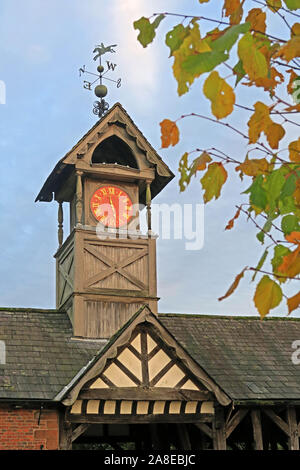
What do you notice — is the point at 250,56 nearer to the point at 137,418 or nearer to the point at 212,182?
the point at 212,182

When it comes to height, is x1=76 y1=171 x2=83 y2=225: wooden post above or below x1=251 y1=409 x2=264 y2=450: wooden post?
above

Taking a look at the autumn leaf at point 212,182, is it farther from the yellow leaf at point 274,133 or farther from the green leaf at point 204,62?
the green leaf at point 204,62

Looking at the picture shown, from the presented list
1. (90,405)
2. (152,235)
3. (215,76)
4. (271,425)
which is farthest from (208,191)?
(271,425)

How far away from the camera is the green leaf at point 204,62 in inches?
106

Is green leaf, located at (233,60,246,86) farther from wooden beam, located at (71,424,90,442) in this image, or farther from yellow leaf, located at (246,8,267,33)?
wooden beam, located at (71,424,90,442)

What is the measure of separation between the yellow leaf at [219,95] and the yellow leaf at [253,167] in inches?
22.9

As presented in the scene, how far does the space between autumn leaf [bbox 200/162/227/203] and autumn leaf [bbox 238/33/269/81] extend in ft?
1.95

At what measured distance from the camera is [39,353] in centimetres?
1389

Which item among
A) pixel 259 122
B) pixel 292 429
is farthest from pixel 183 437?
pixel 259 122

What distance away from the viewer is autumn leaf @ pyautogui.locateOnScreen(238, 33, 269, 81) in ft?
9.39

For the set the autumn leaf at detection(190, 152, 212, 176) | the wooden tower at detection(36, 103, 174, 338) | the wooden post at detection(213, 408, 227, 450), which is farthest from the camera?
the wooden tower at detection(36, 103, 174, 338)

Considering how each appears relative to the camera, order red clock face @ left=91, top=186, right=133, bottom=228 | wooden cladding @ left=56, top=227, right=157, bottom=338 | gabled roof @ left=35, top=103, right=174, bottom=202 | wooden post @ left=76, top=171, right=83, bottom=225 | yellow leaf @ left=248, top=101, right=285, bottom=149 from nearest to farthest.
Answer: yellow leaf @ left=248, top=101, right=285, bottom=149 < wooden cladding @ left=56, top=227, right=157, bottom=338 < wooden post @ left=76, top=171, right=83, bottom=225 < gabled roof @ left=35, top=103, right=174, bottom=202 < red clock face @ left=91, top=186, right=133, bottom=228

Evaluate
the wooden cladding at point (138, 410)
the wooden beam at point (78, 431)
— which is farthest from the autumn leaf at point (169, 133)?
the wooden beam at point (78, 431)

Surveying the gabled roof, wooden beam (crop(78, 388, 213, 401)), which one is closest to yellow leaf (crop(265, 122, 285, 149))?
wooden beam (crop(78, 388, 213, 401))
